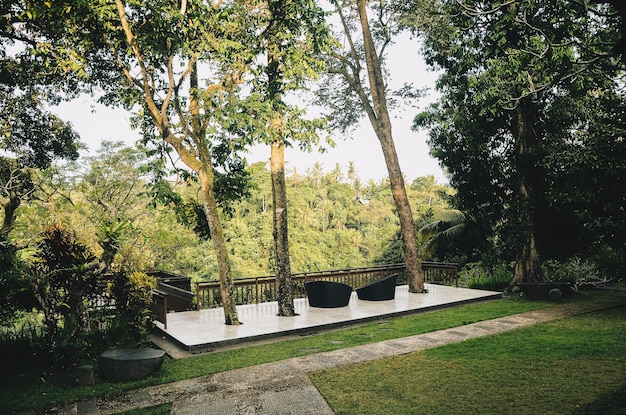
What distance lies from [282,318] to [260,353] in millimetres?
2499

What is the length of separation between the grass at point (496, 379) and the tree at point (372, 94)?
6.19 m

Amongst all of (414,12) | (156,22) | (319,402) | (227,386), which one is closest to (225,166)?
(156,22)

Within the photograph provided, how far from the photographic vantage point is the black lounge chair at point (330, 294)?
10.6 metres

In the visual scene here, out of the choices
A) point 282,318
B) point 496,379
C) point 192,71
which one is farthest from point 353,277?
point 496,379

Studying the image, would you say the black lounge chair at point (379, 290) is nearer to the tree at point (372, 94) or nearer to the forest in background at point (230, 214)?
the tree at point (372, 94)

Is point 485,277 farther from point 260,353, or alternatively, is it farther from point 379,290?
point 260,353

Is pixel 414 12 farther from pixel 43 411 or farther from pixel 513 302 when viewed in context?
pixel 43 411

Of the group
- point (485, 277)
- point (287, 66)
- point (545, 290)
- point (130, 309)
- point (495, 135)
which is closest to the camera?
point (130, 309)

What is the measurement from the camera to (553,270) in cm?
1338

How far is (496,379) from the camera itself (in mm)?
5363

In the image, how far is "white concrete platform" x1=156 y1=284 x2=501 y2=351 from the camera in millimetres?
7973

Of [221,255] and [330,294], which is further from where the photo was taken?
[330,294]

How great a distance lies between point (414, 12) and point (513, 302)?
886 centimetres

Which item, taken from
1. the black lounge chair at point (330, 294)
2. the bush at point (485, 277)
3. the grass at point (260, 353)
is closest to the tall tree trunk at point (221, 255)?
the grass at point (260, 353)
